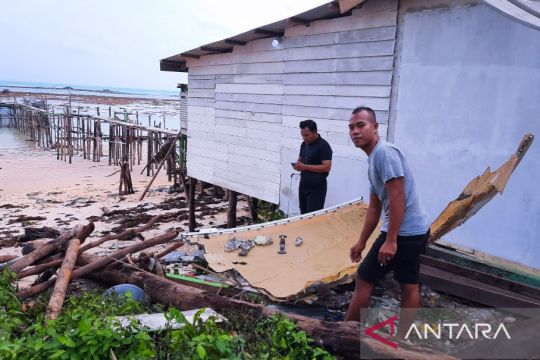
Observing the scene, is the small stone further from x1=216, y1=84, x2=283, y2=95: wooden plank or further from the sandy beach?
x1=216, y1=84, x2=283, y2=95: wooden plank

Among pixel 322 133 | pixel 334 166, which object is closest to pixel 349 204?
pixel 334 166

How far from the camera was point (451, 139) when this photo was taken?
5082 mm

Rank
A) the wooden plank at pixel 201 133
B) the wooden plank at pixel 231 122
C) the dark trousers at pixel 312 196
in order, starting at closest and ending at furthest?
1. the dark trousers at pixel 312 196
2. the wooden plank at pixel 231 122
3. the wooden plank at pixel 201 133

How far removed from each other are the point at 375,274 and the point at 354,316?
41 centimetres

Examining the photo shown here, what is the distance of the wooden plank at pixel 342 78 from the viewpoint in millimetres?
5770

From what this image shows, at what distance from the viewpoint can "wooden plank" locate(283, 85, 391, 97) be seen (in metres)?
5.80

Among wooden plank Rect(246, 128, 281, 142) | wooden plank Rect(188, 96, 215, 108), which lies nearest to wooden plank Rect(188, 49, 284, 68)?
wooden plank Rect(188, 96, 215, 108)

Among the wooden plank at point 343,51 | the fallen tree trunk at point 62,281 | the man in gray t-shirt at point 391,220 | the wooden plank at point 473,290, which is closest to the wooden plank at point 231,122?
the wooden plank at point 343,51

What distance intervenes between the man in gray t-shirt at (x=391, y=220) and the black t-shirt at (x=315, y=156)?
2.23 metres

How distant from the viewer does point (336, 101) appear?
6523 millimetres

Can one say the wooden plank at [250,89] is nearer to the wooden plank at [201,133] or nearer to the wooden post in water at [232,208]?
the wooden plank at [201,133]

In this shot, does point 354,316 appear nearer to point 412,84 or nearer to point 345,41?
point 412,84

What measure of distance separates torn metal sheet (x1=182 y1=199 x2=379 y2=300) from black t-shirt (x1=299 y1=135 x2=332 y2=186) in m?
0.44

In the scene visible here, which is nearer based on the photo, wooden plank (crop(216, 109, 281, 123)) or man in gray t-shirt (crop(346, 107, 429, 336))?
man in gray t-shirt (crop(346, 107, 429, 336))
